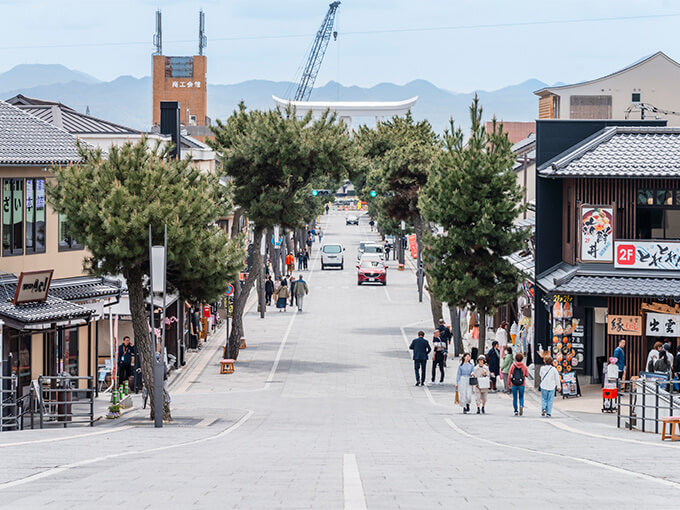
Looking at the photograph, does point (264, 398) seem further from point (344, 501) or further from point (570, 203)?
point (344, 501)

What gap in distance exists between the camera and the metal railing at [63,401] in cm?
2141

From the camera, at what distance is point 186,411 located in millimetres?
24531

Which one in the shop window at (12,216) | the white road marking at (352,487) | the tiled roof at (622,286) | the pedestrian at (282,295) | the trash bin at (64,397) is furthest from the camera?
the pedestrian at (282,295)

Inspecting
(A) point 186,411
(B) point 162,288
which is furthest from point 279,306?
(B) point 162,288

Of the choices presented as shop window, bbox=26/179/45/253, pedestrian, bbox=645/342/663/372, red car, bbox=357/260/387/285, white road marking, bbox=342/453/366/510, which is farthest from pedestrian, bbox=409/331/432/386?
red car, bbox=357/260/387/285

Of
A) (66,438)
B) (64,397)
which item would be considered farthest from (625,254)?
(66,438)

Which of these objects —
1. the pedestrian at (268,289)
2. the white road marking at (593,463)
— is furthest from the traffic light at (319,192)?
the white road marking at (593,463)

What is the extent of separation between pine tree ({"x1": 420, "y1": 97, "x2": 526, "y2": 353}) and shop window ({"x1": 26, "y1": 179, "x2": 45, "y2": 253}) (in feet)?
40.3

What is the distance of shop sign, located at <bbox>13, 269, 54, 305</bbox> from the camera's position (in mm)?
22156

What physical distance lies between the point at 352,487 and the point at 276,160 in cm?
2480

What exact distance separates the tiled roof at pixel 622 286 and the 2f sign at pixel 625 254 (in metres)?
0.41

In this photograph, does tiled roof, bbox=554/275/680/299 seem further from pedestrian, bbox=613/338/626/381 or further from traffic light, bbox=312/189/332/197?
traffic light, bbox=312/189/332/197

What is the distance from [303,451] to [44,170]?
42.8 ft

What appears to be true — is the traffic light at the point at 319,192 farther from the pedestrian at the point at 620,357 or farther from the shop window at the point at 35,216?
the pedestrian at the point at 620,357
